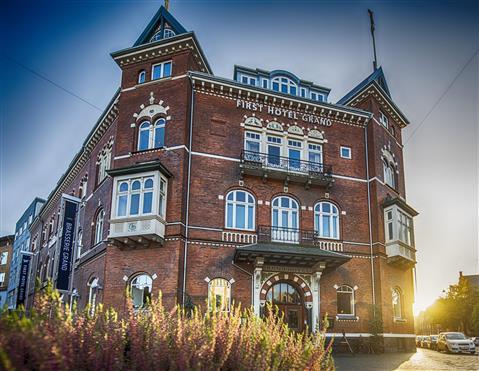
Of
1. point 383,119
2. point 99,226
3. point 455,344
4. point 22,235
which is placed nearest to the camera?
point 99,226

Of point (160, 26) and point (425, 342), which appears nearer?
point (160, 26)

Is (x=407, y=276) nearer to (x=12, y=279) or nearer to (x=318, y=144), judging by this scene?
(x=318, y=144)

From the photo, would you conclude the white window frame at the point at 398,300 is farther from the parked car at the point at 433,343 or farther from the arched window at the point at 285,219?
the parked car at the point at 433,343

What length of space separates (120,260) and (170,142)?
20.8ft

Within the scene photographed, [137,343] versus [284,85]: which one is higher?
[284,85]

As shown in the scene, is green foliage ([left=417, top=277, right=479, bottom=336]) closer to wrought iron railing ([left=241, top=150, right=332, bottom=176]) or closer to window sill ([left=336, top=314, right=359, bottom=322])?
window sill ([left=336, top=314, right=359, bottom=322])

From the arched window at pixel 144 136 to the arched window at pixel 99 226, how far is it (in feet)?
16.0

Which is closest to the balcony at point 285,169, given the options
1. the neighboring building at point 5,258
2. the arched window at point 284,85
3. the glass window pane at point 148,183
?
the glass window pane at point 148,183

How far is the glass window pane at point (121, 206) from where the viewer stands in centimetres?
2230

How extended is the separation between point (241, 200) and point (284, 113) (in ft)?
19.4

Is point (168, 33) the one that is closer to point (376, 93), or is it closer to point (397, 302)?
point (376, 93)

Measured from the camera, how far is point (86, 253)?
90.8 feet

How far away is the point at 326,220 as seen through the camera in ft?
84.1

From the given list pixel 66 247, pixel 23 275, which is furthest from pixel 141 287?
pixel 23 275
